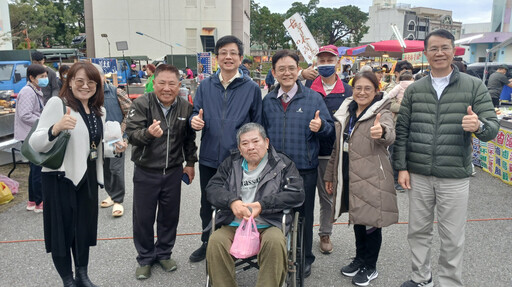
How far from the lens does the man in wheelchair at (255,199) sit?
258 cm

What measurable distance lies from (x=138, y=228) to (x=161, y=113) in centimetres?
103

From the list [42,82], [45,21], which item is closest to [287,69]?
[42,82]

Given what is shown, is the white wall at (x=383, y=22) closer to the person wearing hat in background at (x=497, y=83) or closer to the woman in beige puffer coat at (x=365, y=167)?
the person wearing hat in background at (x=497, y=83)

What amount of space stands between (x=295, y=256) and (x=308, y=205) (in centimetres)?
68

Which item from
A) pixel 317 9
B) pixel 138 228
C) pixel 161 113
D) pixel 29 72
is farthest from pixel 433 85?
pixel 317 9

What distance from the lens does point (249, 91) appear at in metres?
3.20

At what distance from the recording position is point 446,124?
2721mm

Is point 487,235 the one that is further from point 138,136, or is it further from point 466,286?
point 138,136

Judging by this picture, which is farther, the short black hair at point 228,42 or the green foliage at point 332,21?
the green foliage at point 332,21

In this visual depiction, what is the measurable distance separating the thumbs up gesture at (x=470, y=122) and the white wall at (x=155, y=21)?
3915 centimetres

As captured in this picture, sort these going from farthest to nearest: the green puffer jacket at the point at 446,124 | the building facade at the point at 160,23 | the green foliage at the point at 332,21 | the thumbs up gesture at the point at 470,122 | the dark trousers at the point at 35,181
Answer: the green foliage at the point at 332,21
the building facade at the point at 160,23
the dark trousers at the point at 35,181
the green puffer jacket at the point at 446,124
the thumbs up gesture at the point at 470,122

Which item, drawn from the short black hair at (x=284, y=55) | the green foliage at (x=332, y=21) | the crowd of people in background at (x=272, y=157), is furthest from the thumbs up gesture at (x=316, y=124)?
the green foliage at (x=332, y=21)

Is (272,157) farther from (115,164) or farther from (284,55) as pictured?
(115,164)

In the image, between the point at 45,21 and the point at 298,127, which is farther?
the point at 45,21
